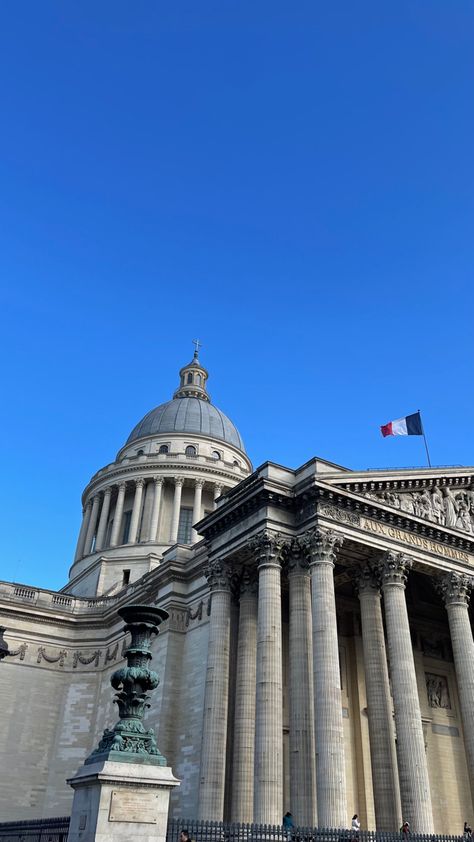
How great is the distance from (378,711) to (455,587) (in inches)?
276

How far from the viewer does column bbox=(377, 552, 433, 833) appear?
84.2 ft

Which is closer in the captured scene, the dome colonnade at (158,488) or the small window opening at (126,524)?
the dome colonnade at (158,488)

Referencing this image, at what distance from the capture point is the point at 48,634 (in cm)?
4528

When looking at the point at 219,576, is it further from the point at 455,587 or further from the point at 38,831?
the point at 38,831

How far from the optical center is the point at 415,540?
31875 millimetres

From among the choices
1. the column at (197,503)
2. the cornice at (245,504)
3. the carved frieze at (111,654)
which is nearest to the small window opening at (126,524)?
the column at (197,503)

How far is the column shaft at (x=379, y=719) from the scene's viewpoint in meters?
27.0

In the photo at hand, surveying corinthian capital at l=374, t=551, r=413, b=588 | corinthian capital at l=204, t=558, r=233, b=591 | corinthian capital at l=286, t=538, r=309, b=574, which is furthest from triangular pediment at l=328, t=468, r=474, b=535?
corinthian capital at l=204, t=558, r=233, b=591

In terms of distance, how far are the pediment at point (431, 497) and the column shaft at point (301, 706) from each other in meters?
4.98

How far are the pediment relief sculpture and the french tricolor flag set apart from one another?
373 cm

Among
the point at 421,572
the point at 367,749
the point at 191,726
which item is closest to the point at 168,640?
the point at 191,726

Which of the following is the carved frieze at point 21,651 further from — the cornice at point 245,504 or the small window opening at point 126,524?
the cornice at point 245,504

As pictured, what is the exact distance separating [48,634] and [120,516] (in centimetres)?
1491

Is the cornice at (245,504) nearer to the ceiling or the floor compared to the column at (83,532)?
nearer to the floor
